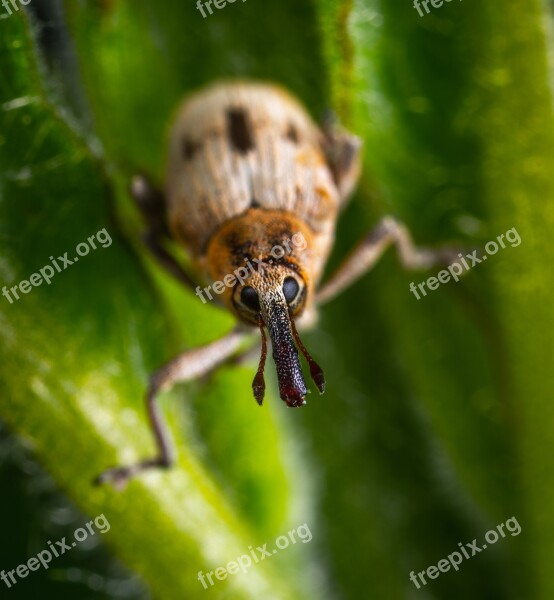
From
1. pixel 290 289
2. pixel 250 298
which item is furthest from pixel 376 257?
pixel 250 298

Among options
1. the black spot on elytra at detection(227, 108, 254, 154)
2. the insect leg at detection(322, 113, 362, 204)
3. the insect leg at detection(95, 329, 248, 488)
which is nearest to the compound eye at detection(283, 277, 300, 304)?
the insect leg at detection(95, 329, 248, 488)

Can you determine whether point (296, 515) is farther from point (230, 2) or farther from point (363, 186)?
point (230, 2)

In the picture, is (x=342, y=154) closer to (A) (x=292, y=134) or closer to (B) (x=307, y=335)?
(A) (x=292, y=134)

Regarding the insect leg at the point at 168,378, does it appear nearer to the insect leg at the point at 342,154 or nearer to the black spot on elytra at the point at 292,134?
the insect leg at the point at 342,154

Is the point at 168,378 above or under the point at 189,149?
under

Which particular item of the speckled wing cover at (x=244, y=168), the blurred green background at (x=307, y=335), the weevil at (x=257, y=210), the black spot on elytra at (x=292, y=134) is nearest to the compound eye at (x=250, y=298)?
the weevil at (x=257, y=210)

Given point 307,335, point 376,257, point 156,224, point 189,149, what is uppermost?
point 189,149

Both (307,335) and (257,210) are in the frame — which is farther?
(257,210)
